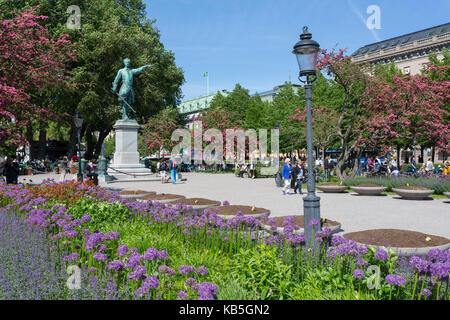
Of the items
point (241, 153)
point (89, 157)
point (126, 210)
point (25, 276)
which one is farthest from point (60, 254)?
point (89, 157)

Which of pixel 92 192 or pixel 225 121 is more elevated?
pixel 225 121

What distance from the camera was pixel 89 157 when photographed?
43500 millimetres

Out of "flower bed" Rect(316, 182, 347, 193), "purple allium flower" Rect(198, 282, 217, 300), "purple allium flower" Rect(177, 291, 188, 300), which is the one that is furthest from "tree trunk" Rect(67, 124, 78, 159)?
"purple allium flower" Rect(198, 282, 217, 300)

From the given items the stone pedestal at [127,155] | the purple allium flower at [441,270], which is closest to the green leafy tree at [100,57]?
the stone pedestal at [127,155]

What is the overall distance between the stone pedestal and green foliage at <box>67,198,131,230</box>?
18.6 meters

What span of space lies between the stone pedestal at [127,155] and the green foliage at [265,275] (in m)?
22.7

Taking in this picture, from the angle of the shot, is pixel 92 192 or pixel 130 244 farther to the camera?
pixel 92 192

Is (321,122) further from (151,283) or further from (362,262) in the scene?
(151,283)

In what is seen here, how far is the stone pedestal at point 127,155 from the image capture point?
1038 inches

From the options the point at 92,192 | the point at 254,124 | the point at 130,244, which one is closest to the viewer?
the point at 130,244

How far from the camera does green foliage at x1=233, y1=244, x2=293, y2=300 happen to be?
3635 mm
